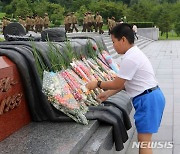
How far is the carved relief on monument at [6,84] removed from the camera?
122 inches

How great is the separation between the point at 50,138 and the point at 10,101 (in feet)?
1.48

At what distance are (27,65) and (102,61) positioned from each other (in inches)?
79.2

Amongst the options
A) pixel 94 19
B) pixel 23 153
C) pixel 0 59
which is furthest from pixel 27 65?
pixel 94 19

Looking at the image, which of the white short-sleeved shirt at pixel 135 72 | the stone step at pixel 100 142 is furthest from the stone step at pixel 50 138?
the white short-sleeved shirt at pixel 135 72

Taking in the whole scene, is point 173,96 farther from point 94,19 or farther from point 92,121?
point 94,19

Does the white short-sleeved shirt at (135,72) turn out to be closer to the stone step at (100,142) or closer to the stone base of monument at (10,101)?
the stone step at (100,142)

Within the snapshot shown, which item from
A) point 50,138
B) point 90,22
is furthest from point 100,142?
point 90,22

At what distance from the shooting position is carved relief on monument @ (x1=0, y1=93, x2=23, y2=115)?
122 inches

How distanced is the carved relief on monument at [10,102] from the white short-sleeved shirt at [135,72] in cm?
89

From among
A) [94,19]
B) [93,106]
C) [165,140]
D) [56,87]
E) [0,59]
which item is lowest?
[94,19]

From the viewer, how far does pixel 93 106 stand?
402 cm

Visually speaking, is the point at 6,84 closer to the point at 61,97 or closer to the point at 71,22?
the point at 61,97

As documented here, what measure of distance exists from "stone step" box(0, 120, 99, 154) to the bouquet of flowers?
9 centimetres

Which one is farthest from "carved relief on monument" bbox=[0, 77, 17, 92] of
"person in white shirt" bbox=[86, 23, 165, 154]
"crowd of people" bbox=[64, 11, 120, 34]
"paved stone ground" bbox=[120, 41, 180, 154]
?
"crowd of people" bbox=[64, 11, 120, 34]
